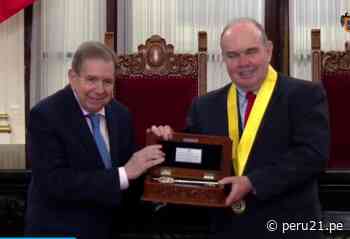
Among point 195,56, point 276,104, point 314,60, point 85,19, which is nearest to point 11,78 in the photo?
point 85,19

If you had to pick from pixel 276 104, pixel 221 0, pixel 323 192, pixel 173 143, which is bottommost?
pixel 323 192

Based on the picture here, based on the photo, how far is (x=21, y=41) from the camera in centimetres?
539

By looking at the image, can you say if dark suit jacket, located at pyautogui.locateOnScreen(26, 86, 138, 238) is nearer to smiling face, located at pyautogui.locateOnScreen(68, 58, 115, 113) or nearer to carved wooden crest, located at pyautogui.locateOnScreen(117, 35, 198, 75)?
smiling face, located at pyautogui.locateOnScreen(68, 58, 115, 113)

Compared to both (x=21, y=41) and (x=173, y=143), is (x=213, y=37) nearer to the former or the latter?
(x=21, y=41)

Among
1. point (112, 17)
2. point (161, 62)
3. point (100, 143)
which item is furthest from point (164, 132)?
point (112, 17)

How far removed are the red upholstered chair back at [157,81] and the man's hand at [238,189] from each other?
2103 mm

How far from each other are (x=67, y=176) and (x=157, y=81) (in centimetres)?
216

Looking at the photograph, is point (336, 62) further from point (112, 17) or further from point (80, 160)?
point (80, 160)

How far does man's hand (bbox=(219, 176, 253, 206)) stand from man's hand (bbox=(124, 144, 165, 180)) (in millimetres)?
253

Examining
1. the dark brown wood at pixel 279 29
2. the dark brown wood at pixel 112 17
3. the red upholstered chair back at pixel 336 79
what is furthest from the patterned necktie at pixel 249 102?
the dark brown wood at pixel 112 17

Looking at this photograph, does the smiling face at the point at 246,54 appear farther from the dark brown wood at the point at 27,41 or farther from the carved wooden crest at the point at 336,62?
the dark brown wood at the point at 27,41

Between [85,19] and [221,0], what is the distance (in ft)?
4.38

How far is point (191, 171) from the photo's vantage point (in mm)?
1785

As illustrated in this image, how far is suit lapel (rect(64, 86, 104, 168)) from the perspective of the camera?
1.75 m
